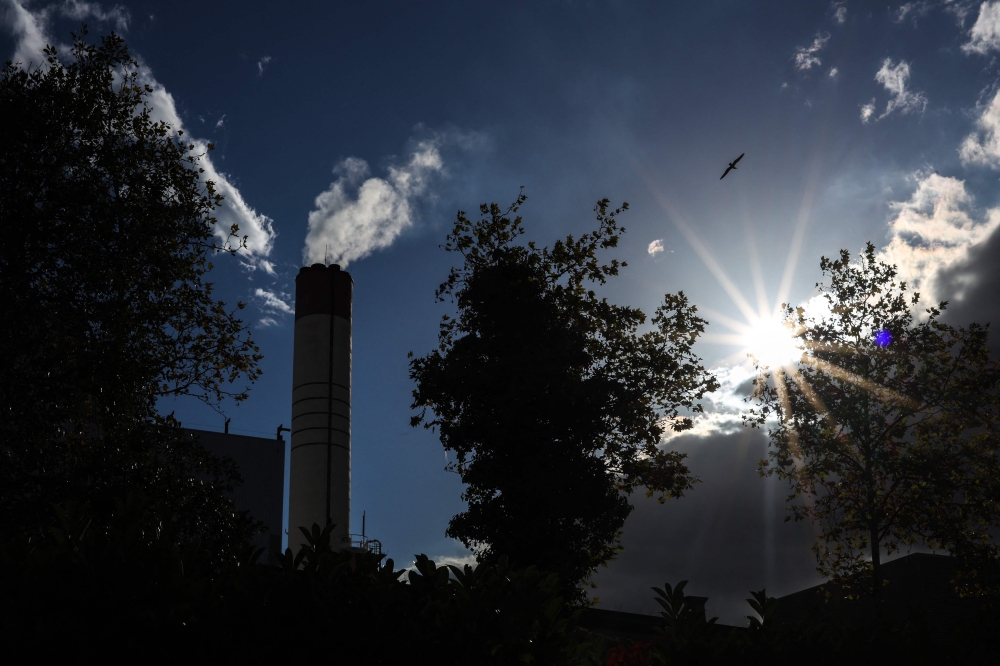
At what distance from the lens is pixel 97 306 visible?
1336 cm

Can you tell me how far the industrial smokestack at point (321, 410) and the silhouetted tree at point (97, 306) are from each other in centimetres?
2009

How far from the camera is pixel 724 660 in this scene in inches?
198

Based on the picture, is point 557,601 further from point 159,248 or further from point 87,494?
point 159,248

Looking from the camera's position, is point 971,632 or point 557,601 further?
point 971,632

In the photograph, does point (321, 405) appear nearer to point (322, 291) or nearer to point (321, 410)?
point (321, 410)

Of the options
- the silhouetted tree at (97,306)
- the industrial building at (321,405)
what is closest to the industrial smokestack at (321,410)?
the industrial building at (321,405)

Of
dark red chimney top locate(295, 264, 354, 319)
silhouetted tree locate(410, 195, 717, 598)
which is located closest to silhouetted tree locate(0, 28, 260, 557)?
silhouetted tree locate(410, 195, 717, 598)

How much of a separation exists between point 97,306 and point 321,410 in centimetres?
2120

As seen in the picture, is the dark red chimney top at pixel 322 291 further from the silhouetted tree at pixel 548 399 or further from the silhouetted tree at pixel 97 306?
the silhouetted tree at pixel 97 306

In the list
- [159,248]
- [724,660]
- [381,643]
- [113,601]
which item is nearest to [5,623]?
[113,601]

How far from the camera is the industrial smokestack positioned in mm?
33656

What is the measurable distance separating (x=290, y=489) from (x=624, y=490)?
16249 millimetres

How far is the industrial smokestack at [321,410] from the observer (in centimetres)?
3366

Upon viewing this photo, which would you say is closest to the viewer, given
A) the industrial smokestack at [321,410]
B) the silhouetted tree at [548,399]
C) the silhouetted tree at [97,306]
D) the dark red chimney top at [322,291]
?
the silhouetted tree at [97,306]
